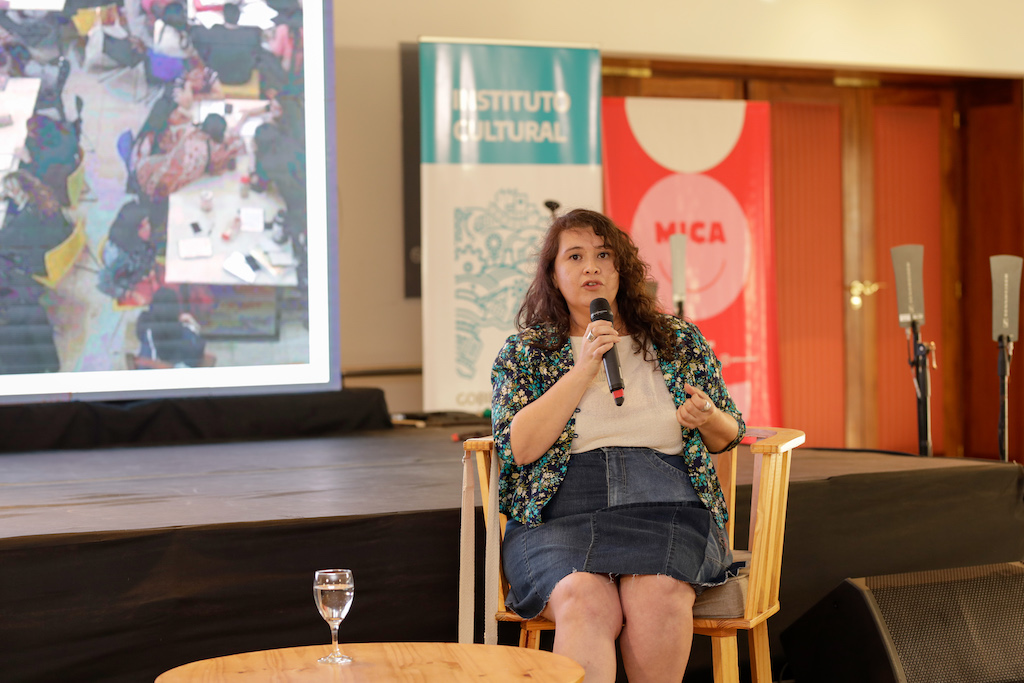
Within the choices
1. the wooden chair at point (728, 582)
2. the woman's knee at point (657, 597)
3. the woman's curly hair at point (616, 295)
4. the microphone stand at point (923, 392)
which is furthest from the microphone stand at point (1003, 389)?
the woman's knee at point (657, 597)

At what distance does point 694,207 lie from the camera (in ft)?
14.9

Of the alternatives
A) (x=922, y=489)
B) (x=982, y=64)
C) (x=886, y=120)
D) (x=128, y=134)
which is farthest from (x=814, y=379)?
(x=128, y=134)

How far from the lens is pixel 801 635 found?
211cm

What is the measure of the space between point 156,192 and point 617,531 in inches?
91.4

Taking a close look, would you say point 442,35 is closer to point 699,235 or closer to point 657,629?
point 699,235

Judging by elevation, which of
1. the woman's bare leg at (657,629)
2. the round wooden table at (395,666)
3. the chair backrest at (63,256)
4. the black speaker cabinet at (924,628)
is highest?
the chair backrest at (63,256)

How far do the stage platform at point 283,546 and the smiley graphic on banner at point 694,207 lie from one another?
204cm

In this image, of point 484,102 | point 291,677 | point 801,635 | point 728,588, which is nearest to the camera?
point 291,677

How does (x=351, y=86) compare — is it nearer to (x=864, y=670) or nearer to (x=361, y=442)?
(x=361, y=442)

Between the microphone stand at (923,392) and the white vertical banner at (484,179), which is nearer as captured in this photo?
the microphone stand at (923,392)

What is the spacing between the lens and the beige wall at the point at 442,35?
4246 millimetres

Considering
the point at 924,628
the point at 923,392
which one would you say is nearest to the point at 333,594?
the point at 924,628

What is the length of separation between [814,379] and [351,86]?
113 inches

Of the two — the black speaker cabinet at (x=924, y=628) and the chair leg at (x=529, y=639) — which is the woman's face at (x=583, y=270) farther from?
the black speaker cabinet at (x=924, y=628)
